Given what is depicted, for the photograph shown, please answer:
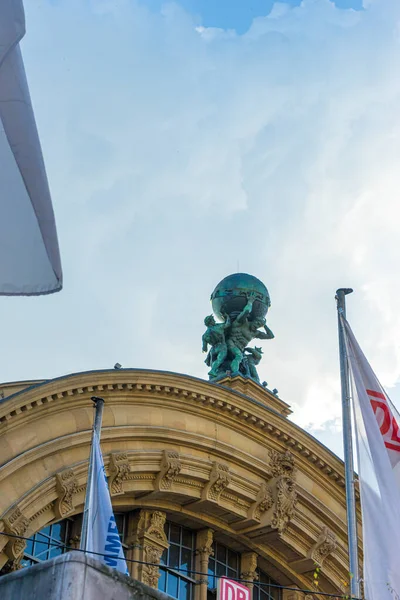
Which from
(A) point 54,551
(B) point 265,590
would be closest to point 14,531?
(A) point 54,551

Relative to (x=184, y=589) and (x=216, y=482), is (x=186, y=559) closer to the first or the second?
(x=184, y=589)

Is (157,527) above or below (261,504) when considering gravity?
below

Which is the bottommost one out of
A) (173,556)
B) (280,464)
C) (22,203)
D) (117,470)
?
(22,203)

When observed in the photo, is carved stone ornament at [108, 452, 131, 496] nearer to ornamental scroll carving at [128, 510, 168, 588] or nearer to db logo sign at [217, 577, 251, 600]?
ornamental scroll carving at [128, 510, 168, 588]

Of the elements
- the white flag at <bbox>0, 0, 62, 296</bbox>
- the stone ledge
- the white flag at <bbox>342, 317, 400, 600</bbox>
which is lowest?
the stone ledge

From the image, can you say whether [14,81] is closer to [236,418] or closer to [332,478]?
[236,418]

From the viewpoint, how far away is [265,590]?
27.5m

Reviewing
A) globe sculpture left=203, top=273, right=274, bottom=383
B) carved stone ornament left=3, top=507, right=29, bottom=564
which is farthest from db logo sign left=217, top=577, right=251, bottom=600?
globe sculpture left=203, top=273, right=274, bottom=383

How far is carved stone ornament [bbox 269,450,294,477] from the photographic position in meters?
26.4

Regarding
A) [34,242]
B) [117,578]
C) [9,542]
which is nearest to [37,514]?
[9,542]

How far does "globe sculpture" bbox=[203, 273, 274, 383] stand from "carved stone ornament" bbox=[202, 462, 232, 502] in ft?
16.6

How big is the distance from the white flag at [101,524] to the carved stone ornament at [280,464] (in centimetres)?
726

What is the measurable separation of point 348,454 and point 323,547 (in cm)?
892

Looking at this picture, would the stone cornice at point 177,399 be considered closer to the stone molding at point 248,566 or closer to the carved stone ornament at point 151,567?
the stone molding at point 248,566
